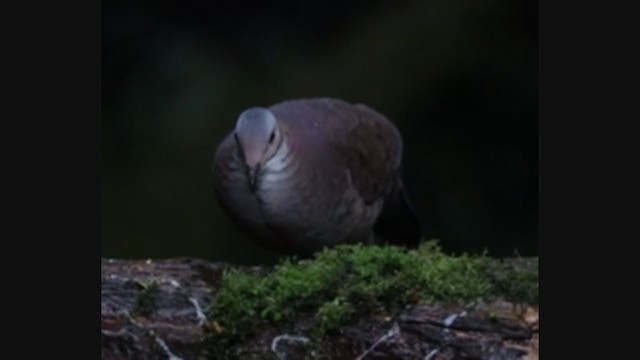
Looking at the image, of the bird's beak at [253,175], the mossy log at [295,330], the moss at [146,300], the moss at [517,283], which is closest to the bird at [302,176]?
the bird's beak at [253,175]

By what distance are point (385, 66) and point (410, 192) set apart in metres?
0.59

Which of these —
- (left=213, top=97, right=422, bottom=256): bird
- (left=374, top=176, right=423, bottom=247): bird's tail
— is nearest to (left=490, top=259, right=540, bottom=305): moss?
(left=213, top=97, right=422, bottom=256): bird

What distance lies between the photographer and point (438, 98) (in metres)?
6.91

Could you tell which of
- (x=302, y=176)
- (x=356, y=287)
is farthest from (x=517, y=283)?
(x=302, y=176)

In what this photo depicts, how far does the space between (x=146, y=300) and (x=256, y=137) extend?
729mm

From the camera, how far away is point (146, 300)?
423cm

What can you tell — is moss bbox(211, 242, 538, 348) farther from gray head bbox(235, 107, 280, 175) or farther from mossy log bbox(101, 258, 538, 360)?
gray head bbox(235, 107, 280, 175)

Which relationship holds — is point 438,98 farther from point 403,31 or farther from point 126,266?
point 126,266

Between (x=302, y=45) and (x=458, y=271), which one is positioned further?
(x=302, y=45)

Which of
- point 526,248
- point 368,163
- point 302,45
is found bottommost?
point 526,248

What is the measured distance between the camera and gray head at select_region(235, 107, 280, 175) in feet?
15.5

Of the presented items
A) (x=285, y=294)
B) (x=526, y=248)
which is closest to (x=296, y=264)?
(x=285, y=294)

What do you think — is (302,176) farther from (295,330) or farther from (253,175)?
(295,330)

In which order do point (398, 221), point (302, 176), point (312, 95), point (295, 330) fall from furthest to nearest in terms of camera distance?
point (312, 95) < point (398, 221) < point (302, 176) < point (295, 330)
